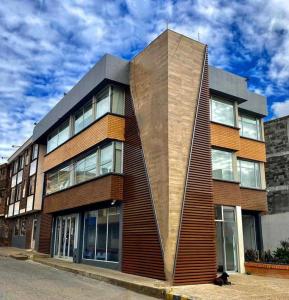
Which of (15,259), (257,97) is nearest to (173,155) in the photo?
(257,97)

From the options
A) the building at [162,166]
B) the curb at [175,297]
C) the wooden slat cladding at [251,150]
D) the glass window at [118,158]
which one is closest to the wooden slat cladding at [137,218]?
the building at [162,166]

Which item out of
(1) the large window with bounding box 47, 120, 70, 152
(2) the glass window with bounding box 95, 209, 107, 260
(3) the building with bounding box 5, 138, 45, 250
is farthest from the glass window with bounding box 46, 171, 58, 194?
(2) the glass window with bounding box 95, 209, 107, 260

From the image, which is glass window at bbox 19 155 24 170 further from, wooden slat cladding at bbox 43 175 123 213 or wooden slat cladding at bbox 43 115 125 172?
wooden slat cladding at bbox 43 175 123 213

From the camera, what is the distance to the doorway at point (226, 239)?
16703 mm

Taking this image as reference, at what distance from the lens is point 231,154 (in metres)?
18.7

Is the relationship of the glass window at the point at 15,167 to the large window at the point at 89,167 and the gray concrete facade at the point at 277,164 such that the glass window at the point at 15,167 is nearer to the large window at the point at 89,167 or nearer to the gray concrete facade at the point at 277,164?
the large window at the point at 89,167

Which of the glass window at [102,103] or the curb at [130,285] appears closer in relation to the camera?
the curb at [130,285]

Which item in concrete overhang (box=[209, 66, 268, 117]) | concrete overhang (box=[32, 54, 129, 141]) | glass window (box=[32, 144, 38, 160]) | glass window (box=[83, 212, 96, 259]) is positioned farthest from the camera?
glass window (box=[32, 144, 38, 160])

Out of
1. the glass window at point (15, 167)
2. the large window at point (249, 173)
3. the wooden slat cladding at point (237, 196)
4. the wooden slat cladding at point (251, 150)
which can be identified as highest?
the glass window at point (15, 167)

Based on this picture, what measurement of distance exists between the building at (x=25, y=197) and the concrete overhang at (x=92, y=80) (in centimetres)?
604

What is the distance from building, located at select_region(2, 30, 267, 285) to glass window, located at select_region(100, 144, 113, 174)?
0.32 ft

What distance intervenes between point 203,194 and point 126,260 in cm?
438

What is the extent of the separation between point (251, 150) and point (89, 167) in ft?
29.4

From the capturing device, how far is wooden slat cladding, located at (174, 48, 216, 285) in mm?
13234
